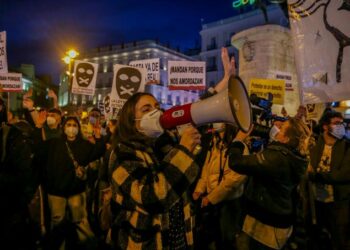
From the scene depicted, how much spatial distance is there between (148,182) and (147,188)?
0.05 metres

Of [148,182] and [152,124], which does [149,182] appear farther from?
[152,124]

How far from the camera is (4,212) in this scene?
10.3 feet

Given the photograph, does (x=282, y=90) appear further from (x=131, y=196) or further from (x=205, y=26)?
(x=205, y=26)

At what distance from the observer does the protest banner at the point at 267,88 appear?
8188 mm

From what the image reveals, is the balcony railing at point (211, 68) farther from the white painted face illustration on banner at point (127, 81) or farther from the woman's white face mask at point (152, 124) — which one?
the woman's white face mask at point (152, 124)

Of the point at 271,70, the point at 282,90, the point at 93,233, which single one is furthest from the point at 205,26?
the point at 93,233

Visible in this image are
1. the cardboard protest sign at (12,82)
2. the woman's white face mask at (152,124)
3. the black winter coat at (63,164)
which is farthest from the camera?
the cardboard protest sign at (12,82)

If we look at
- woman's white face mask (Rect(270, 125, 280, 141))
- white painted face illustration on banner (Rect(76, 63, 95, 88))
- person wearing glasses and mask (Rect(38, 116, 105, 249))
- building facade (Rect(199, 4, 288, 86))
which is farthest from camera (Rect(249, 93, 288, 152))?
building facade (Rect(199, 4, 288, 86))

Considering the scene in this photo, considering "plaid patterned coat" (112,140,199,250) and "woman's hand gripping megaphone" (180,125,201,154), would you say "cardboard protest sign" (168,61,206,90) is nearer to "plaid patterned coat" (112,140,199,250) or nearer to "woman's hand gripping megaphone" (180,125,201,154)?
"plaid patterned coat" (112,140,199,250)

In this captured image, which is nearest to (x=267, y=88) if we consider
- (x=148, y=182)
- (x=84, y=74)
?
(x=84, y=74)

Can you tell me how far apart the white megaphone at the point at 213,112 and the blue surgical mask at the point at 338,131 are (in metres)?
3.24

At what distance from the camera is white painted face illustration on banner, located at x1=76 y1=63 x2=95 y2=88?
28.8 ft

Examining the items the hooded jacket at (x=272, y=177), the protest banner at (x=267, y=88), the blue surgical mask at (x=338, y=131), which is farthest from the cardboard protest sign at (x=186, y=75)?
the hooded jacket at (x=272, y=177)

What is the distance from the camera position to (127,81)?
26.5ft
